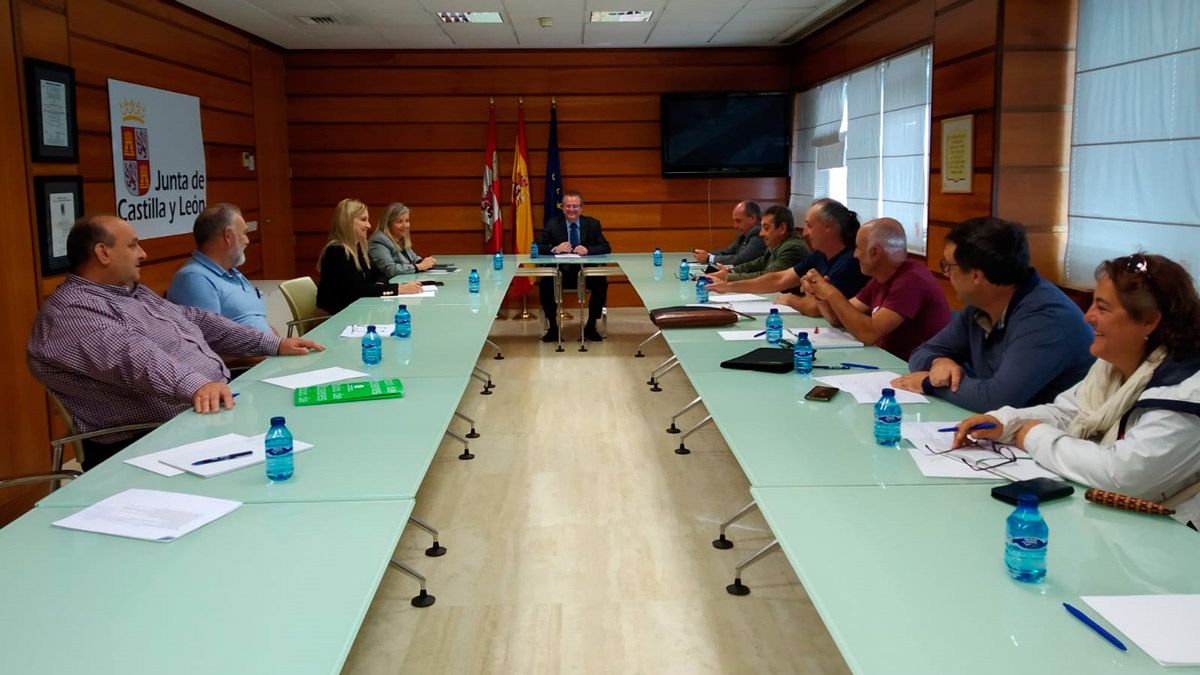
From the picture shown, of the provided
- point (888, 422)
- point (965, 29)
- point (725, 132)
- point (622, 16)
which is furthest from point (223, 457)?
point (725, 132)

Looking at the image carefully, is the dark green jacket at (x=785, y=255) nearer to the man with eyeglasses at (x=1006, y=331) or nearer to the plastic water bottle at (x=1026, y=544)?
the man with eyeglasses at (x=1006, y=331)

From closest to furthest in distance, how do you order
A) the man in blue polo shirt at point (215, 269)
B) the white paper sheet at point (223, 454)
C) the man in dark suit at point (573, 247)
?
the white paper sheet at point (223, 454), the man in blue polo shirt at point (215, 269), the man in dark suit at point (573, 247)

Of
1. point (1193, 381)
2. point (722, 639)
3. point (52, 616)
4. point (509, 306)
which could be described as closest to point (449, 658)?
point (722, 639)

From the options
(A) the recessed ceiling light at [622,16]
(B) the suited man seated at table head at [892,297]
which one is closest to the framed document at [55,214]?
(B) the suited man seated at table head at [892,297]

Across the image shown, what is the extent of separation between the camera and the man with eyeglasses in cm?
275

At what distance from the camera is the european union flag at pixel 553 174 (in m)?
9.36

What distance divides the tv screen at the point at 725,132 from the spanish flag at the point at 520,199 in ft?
4.69

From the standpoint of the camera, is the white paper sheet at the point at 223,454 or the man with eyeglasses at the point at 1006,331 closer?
the white paper sheet at the point at 223,454

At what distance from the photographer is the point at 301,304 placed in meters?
5.43

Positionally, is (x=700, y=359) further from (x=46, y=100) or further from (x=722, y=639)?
(x=46, y=100)

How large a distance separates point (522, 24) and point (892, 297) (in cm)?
511

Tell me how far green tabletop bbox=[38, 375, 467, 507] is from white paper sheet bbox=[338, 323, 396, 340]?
1.02m

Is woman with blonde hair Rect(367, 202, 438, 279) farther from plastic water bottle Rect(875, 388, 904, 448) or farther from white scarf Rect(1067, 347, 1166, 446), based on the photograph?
white scarf Rect(1067, 347, 1166, 446)

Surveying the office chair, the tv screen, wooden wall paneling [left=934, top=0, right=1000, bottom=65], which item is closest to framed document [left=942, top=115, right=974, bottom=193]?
wooden wall paneling [left=934, top=0, right=1000, bottom=65]
